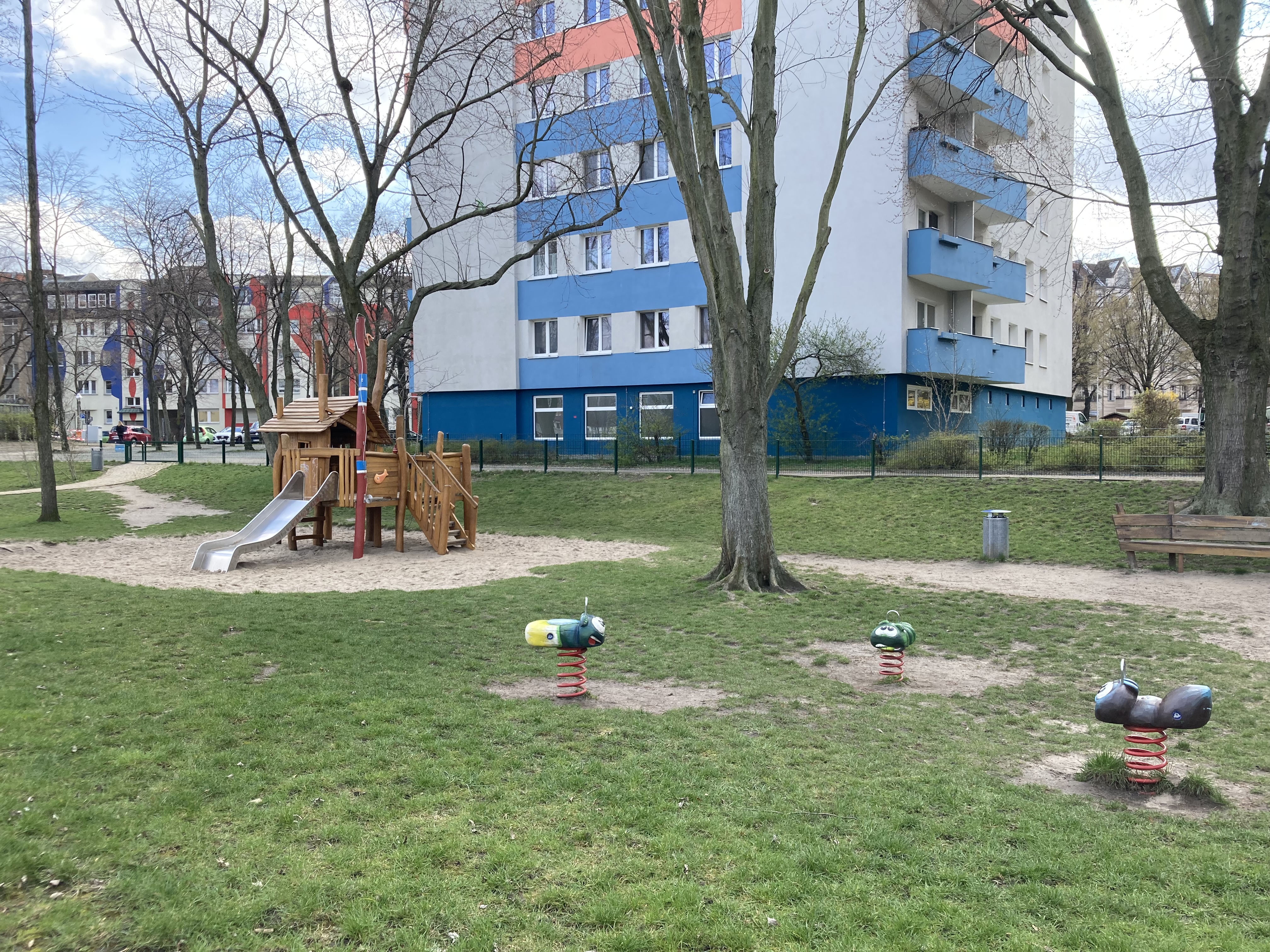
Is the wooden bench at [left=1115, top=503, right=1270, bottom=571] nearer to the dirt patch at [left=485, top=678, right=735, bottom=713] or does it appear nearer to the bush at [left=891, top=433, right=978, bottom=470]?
the bush at [left=891, top=433, right=978, bottom=470]

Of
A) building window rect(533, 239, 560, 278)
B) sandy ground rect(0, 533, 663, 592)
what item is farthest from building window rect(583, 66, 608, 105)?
sandy ground rect(0, 533, 663, 592)

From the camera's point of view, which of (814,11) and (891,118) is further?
(814,11)

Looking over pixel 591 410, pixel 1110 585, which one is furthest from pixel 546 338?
pixel 1110 585

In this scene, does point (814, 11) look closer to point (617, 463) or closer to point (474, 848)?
point (617, 463)

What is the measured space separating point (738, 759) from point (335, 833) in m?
2.38

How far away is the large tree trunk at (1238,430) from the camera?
49.5ft

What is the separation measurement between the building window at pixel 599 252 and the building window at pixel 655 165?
7.85 feet

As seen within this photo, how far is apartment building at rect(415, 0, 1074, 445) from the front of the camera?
2853 centimetres

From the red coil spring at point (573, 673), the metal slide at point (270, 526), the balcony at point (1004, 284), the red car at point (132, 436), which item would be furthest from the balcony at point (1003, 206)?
the red car at point (132, 436)

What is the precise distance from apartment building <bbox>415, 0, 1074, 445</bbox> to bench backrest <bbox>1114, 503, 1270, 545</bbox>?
36.2 ft

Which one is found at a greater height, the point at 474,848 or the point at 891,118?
the point at 891,118

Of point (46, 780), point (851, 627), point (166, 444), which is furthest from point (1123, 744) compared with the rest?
point (166, 444)

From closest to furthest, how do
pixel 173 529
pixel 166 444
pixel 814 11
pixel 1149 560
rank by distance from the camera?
pixel 1149 560 < pixel 173 529 < pixel 814 11 < pixel 166 444

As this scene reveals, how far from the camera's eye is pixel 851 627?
10.1 metres
